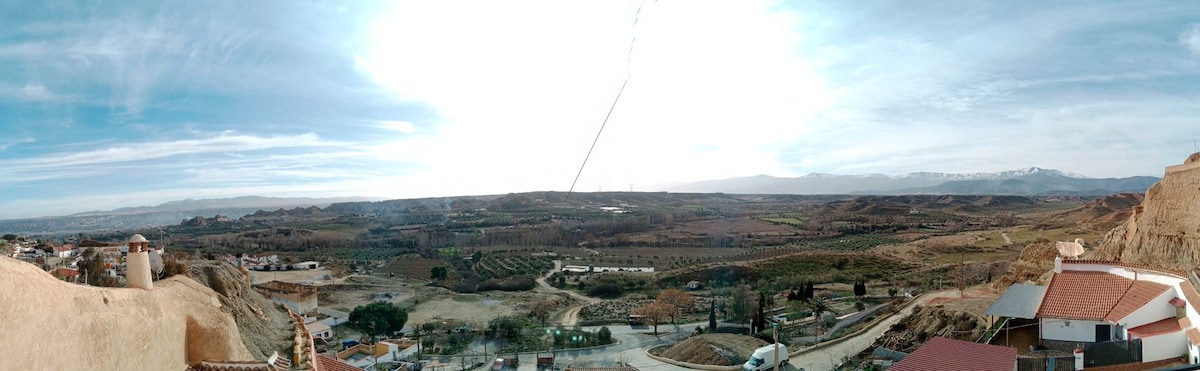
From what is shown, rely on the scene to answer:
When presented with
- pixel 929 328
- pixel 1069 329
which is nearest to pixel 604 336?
pixel 929 328

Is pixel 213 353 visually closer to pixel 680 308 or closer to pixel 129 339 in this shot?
pixel 129 339

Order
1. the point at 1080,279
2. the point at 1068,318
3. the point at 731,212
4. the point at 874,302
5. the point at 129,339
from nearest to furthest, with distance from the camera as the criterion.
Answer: the point at 129,339 → the point at 1068,318 → the point at 1080,279 → the point at 874,302 → the point at 731,212

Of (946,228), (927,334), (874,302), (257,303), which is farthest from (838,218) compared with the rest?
(257,303)

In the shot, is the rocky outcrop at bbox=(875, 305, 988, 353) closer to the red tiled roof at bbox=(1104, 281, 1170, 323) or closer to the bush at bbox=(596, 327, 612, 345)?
the red tiled roof at bbox=(1104, 281, 1170, 323)

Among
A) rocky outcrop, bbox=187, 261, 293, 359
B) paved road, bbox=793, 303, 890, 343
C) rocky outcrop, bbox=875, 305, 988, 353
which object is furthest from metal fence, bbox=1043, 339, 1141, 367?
rocky outcrop, bbox=187, 261, 293, 359

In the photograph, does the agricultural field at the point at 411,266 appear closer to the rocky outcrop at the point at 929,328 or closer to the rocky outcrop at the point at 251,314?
the rocky outcrop at the point at 251,314

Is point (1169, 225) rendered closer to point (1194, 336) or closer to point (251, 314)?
point (1194, 336)

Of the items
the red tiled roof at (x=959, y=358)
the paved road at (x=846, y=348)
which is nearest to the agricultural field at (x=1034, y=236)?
the paved road at (x=846, y=348)

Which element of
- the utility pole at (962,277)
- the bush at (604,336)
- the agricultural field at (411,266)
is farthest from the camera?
the agricultural field at (411,266)
